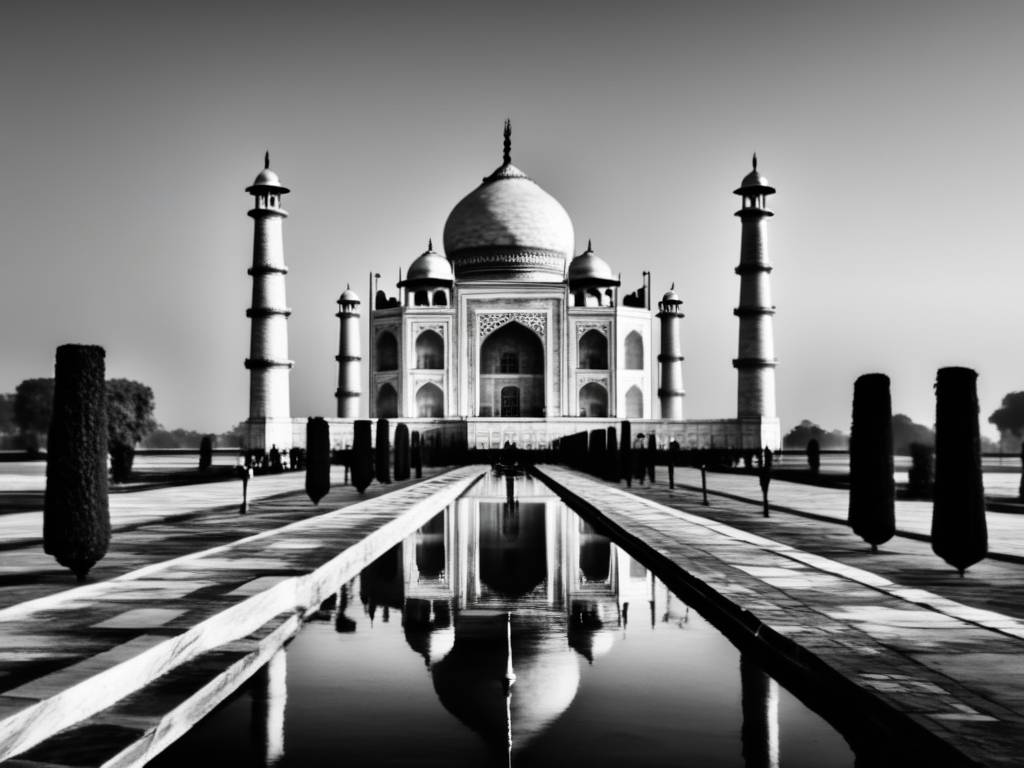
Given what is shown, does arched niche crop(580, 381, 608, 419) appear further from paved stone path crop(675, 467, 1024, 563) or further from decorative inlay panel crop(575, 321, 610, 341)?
paved stone path crop(675, 467, 1024, 563)

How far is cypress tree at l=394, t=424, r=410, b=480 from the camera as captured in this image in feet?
66.6

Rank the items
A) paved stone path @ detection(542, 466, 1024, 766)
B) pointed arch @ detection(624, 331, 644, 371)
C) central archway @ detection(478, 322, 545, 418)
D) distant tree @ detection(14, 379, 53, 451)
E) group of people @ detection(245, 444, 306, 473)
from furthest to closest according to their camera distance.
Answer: distant tree @ detection(14, 379, 53, 451) < central archway @ detection(478, 322, 545, 418) < pointed arch @ detection(624, 331, 644, 371) < group of people @ detection(245, 444, 306, 473) < paved stone path @ detection(542, 466, 1024, 766)

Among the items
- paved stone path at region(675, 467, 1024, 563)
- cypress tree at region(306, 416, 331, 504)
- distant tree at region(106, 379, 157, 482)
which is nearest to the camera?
paved stone path at region(675, 467, 1024, 563)

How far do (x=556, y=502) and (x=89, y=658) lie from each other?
11655 mm

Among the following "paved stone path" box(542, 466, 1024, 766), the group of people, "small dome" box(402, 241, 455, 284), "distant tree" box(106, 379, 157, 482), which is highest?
"small dome" box(402, 241, 455, 284)

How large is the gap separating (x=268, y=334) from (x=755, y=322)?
15.4m

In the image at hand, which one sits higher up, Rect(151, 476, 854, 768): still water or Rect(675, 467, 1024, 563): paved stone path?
Rect(675, 467, 1024, 563): paved stone path

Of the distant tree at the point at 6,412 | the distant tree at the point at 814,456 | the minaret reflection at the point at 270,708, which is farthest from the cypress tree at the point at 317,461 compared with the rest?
the distant tree at the point at 6,412

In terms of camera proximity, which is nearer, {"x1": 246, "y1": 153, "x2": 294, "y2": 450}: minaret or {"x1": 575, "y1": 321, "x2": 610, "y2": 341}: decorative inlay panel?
{"x1": 246, "y1": 153, "x2": 294, "y2": 450}: minaret

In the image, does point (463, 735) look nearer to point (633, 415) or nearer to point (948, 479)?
point (948, 479)

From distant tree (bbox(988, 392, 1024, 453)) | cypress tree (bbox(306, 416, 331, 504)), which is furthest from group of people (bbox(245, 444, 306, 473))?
distant tree (bbox(988, 392, 1024, 453))

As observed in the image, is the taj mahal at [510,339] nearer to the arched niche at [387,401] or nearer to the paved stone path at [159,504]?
the arched niche at [387,401]

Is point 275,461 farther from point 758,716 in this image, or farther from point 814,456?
point 758,716

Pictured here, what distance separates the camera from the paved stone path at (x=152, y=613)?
330cm
